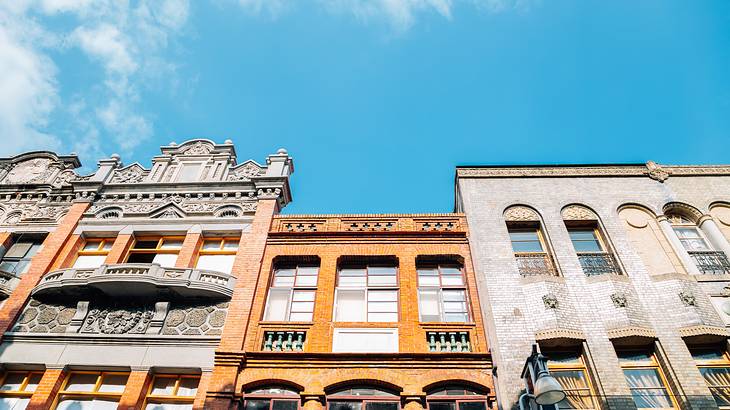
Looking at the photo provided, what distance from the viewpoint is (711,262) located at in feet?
43.4

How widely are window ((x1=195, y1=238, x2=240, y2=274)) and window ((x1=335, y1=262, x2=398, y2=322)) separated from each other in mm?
3364

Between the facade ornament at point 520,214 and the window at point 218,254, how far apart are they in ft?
27.0

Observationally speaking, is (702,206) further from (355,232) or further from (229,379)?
(229,379)

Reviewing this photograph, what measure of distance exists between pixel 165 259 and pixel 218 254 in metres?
1.62

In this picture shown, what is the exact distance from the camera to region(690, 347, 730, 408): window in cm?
1056

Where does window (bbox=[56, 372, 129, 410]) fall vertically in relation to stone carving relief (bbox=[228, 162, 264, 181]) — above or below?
below

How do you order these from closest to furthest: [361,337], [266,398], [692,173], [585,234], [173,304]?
[266,398] < [361,337] < [173,304] < [585,234] < [692,173]

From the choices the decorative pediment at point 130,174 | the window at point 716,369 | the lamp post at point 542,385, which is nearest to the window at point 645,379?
the window at point 716,369

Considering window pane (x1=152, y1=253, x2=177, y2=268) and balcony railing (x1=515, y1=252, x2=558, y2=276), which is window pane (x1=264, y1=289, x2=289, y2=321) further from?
balcony railing (x1=515, y1=252, x2=558, y2=276)

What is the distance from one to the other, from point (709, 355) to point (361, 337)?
8.18m

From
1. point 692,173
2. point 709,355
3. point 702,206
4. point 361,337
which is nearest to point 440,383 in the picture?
point 361,337

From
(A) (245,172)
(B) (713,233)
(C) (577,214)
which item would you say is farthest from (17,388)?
(B) (713,233)

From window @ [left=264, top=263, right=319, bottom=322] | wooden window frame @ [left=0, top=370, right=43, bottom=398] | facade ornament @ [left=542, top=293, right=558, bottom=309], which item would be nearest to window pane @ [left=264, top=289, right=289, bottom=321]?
window @ [left=264, top=263, right=319, bottom=322]

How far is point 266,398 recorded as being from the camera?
1093 centimetres
